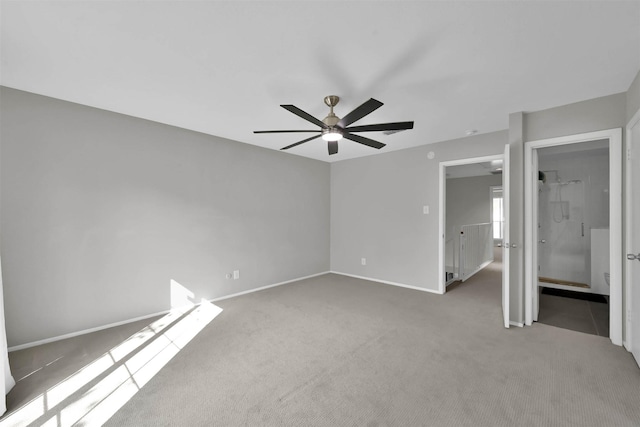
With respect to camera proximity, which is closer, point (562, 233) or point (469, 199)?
point (562, 233)

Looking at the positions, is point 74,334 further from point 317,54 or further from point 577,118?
point 577,118

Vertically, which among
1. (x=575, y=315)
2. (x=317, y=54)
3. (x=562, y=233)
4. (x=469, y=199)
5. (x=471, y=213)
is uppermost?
(x=317, y=54)

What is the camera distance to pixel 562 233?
16.4 feet

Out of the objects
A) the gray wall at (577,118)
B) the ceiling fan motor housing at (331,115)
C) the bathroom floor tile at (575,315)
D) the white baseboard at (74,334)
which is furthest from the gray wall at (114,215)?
the bathroom floor tile at (575,315)

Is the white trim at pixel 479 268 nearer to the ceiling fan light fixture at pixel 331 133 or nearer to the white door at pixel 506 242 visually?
the white door at pixel 506 242

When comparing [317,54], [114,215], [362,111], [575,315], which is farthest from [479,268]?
[114,215]

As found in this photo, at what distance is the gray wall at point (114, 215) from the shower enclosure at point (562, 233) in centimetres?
529

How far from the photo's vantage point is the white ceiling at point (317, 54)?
156 cm

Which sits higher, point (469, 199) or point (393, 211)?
point (469, 199)

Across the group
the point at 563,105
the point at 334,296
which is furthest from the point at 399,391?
the point at 563,105

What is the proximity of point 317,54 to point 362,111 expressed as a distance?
21.3 inches

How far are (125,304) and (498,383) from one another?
381cm

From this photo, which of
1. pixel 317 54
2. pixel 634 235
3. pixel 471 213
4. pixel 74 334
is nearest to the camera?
pixel 317 54

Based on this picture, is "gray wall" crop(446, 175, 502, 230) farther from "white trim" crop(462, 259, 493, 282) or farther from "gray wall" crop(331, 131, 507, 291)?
"gray wall" crop(331, 131, 507, 291)
